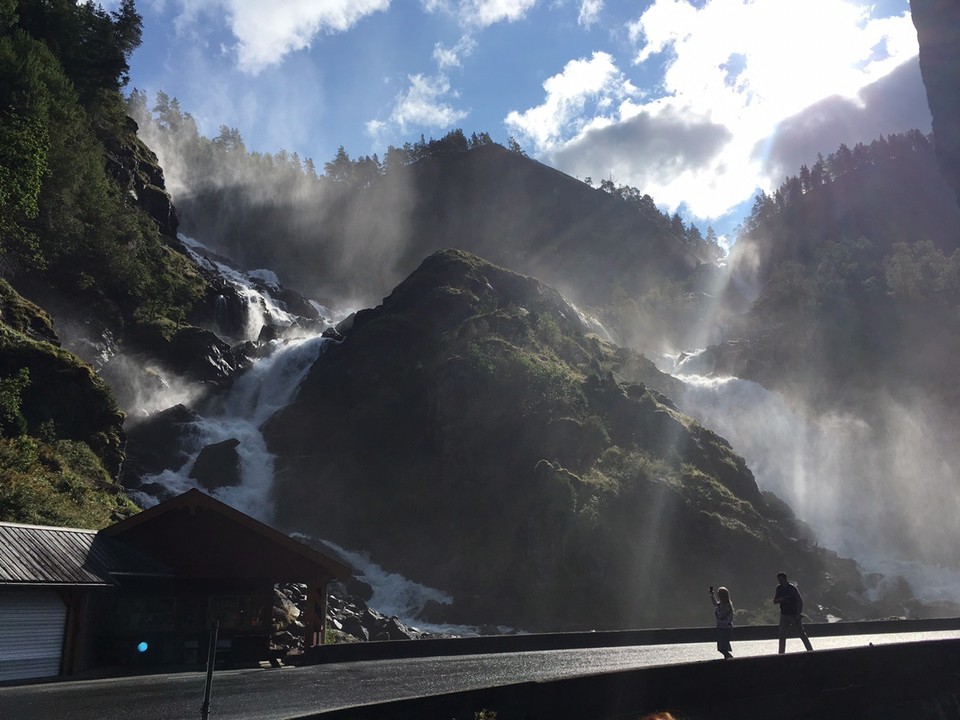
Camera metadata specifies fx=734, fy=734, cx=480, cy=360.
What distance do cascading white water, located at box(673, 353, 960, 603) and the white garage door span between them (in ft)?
228

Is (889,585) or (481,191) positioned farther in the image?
(481,191)

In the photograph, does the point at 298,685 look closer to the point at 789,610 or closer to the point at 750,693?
the point at 750,693

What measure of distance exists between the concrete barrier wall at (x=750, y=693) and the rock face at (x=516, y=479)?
3517 centimetres

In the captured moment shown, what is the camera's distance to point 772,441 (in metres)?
84.2

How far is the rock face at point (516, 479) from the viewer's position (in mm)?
48469

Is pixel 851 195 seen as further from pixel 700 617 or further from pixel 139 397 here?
pixel 139 397

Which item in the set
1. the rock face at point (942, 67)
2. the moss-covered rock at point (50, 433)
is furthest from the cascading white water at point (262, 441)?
the rock face at point (942, 67)

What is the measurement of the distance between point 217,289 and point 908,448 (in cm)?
8149

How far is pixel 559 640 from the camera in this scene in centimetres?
2377

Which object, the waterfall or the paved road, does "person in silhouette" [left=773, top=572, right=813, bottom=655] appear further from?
the waterfall

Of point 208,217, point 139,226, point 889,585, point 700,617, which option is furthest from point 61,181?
point 208,217

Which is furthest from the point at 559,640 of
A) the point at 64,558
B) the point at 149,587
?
the point at 64,558

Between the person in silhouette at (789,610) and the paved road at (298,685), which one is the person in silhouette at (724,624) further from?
the paved road at (298,685)

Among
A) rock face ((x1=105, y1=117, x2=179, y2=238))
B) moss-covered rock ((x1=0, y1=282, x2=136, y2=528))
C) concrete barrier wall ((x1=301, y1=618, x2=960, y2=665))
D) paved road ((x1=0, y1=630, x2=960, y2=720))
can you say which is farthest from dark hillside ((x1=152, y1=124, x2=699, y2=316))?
paved road ((x1=0, y1=630, x2=960, y2=720))
